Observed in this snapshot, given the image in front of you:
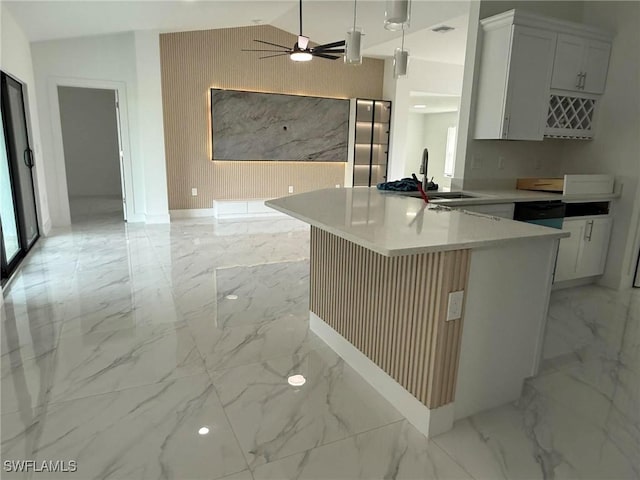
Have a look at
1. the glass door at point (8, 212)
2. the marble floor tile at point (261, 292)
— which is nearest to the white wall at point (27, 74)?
the glass door at point (8, 212)

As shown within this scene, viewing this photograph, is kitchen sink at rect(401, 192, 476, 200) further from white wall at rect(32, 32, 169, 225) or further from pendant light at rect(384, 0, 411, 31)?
white wall at rect(32, 32, 169, 225)

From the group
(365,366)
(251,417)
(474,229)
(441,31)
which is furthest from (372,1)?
(251,417)

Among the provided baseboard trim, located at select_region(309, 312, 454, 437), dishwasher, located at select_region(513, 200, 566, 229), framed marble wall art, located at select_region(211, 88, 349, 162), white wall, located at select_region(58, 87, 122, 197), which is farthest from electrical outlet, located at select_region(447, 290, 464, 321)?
white wall, located at select_region(58, 87, 122, 197)

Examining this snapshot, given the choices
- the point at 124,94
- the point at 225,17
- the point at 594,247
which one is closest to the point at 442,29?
the point at 225,17

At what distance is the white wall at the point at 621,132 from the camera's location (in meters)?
3.76

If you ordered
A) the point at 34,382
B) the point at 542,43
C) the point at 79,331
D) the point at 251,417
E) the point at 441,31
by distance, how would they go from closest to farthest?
the point at 251,417 → the point at 34,382 → the point at 79,331 → the point at 542,43 → the point at 441,31

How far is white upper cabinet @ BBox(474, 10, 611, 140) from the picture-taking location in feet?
11.4

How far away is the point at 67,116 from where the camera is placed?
8961mm

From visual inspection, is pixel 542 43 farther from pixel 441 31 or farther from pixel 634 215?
pixel 441 31

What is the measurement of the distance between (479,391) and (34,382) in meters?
2.30

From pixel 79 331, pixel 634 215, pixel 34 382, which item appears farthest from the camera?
pixel 634 215

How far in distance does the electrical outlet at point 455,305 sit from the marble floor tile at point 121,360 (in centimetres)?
142

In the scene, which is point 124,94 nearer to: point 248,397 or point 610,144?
point 248,397

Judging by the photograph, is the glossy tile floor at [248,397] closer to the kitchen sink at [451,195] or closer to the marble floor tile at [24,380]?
the marble floor tile at [24,380]
